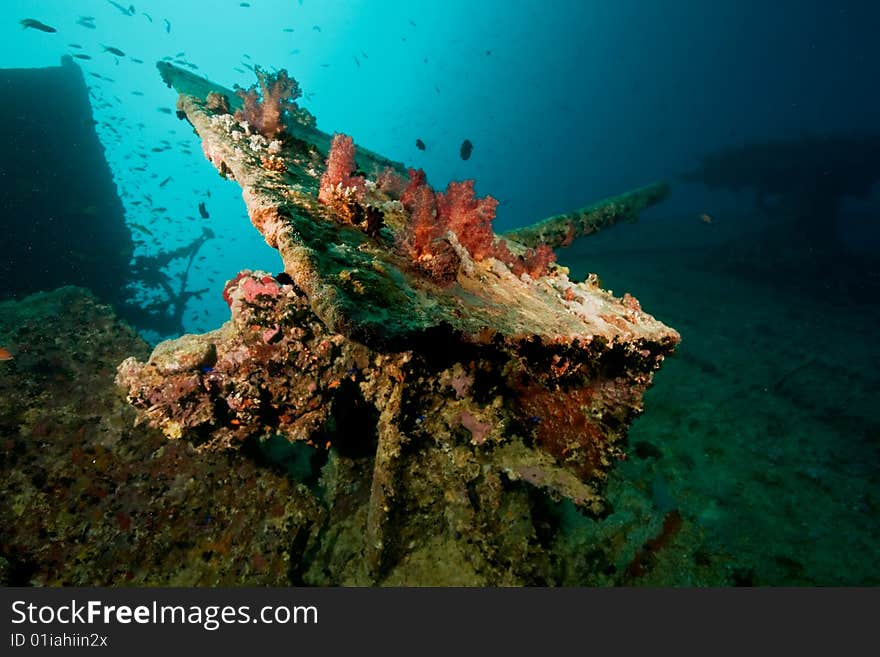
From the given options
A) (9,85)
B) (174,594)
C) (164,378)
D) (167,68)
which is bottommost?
(174,594)

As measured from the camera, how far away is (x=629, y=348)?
302 cm

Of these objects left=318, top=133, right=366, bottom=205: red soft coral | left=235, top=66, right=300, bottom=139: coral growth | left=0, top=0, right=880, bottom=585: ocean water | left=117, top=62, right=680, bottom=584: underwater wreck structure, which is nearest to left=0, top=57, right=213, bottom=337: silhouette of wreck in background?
left=0, top=0, right=880, bottom=585: ocean water

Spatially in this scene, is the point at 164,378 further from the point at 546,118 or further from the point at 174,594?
the point at 546,118

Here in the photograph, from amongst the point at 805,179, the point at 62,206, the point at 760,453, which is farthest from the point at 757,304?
the point at 62,206

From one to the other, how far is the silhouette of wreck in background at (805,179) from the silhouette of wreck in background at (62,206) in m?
26.5

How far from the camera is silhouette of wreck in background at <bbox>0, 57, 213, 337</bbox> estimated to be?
10859 mm

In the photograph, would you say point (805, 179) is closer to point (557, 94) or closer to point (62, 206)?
point (62, 206)

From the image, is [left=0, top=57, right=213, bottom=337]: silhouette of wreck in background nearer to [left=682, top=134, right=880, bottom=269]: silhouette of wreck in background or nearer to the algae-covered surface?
the algae-covered surface

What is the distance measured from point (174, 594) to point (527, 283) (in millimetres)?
3736

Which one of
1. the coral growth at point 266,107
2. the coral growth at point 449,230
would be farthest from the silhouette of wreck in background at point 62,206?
the coral growth at point 449,230

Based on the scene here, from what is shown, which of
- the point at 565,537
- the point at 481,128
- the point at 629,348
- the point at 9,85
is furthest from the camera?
the point at 481,128

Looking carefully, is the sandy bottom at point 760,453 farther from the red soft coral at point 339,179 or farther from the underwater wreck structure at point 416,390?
the red soft coral at point 339,179

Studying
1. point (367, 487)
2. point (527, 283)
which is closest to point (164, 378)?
point (367, 487)

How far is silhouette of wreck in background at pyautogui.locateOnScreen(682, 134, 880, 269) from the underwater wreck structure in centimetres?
2020
